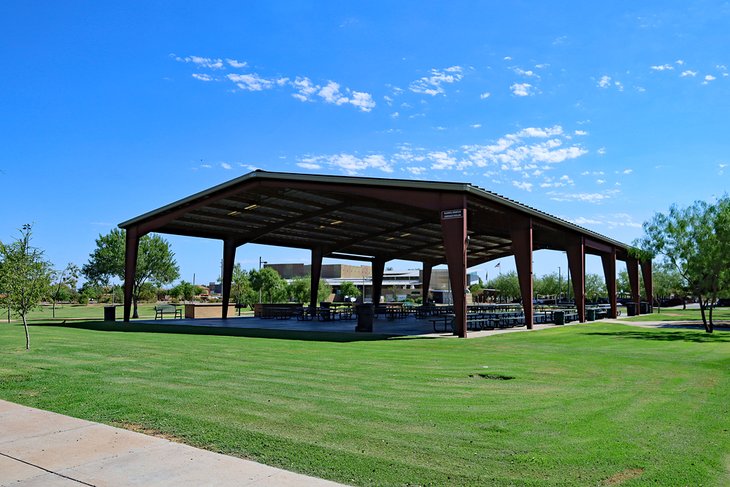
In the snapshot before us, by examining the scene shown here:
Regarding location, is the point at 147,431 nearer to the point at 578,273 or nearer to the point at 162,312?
the point at 578,273

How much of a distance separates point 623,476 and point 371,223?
109ft

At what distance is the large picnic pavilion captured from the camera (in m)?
22.2

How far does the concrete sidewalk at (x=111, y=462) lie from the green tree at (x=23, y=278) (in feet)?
32.0

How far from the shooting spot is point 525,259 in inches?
1101

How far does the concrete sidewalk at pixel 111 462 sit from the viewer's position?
4.98 metres

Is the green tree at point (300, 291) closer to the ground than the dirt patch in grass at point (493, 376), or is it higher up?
higher up

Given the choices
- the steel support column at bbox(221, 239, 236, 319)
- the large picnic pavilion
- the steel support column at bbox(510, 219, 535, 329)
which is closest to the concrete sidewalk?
the large picnic pavilion

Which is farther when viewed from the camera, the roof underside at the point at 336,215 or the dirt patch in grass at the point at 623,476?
the roof underside at the point at 336,215

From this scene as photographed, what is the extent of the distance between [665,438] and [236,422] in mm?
5125

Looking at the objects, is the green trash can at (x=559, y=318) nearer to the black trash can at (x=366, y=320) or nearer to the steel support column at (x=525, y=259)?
the steel support column at (x=525, y=259)

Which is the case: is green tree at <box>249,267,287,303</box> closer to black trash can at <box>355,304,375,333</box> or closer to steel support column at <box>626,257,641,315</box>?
steel support column at <box>626,257,641,315</box>

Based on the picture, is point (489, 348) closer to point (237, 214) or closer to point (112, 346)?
point (112, 346)

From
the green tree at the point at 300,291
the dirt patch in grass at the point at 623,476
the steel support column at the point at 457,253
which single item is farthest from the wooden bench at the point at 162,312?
the dirt patch in grass at the point at 623,476

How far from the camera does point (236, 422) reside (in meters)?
6.91
